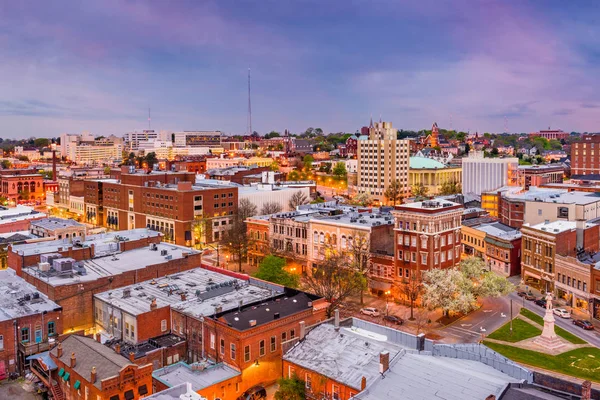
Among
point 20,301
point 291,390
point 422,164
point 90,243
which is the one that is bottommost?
point 291,390

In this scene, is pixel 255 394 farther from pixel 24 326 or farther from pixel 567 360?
pixel 567 360

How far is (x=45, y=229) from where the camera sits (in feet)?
295

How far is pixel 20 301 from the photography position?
51.7 metres

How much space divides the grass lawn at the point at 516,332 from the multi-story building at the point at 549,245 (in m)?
15.0

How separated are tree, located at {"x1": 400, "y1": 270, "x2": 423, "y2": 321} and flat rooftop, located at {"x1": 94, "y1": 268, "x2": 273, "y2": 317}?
19044mm

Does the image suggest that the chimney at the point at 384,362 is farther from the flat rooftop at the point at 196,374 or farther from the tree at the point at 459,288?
the tree at the point at 459,288

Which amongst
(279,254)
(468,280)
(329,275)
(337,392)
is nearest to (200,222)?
(279,254)

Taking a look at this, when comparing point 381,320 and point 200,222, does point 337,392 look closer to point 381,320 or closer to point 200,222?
point 381,320

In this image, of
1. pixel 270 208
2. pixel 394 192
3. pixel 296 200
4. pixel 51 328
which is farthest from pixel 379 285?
pixel 394 192

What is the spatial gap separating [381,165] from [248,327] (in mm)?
127005

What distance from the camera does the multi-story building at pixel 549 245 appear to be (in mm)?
72438

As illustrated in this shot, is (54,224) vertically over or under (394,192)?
under

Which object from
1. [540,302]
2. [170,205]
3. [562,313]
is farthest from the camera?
[170,205]

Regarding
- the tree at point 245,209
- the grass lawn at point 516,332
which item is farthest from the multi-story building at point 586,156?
the grass lawn at point 516,332
